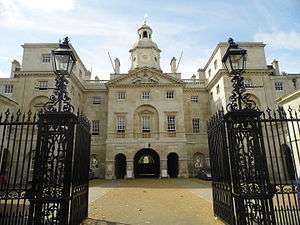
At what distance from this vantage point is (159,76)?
122ft

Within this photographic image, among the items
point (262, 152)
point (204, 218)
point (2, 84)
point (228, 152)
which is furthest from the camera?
point (2, 84)

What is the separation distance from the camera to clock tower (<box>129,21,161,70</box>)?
4278 cm

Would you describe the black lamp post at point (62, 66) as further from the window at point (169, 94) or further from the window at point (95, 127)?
the window at point (95, 127)

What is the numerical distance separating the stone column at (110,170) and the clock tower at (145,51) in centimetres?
1694

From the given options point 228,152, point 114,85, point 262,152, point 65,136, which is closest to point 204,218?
point 228,152

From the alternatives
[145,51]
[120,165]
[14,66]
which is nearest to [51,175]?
[120,165]

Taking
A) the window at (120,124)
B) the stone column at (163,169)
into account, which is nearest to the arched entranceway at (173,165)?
the stone column at (163,169)

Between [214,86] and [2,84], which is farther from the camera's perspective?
[214,86]

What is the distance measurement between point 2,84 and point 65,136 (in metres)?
32.4

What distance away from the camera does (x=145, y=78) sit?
122 ft

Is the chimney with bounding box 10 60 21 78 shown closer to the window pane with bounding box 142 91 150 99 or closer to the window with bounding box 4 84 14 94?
the window with bounding box 4 84 14 94

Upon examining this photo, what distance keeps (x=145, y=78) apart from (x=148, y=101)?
11.6 ft

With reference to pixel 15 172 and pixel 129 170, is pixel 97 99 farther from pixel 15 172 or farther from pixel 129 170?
pixel 15 172

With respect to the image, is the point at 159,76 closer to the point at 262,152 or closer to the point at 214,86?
the point at 214,86
